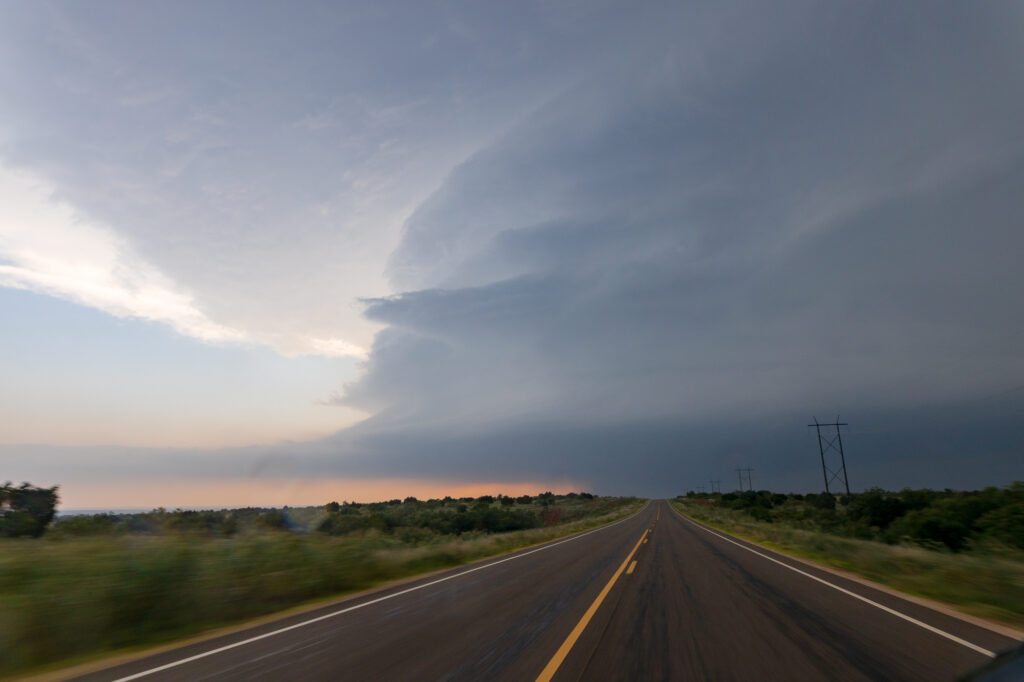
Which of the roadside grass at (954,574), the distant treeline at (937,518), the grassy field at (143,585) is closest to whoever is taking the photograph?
the grassy field at (143,585)

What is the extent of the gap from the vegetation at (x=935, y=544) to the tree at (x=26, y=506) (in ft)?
85.8

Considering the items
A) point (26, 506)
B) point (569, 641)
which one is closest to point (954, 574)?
point (569, 641)

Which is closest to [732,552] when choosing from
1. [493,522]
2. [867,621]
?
[867,621]

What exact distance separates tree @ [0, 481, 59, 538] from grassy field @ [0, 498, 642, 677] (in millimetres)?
12202

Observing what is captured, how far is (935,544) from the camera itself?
22.1m

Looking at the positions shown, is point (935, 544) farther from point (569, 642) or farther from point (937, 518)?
point (569, 642)

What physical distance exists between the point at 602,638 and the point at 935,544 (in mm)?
23817

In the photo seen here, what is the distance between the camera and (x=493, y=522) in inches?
2121

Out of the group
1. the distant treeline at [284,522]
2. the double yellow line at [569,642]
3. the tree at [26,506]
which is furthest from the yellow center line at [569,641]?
the tree at [26,506]

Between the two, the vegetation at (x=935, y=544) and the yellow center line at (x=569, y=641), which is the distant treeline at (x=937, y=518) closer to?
the vegetation at (x=935, y=544)

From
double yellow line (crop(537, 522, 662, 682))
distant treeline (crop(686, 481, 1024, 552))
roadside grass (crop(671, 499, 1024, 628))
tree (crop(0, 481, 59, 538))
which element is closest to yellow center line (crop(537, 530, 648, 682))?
double yellow line (crop(537, 522, 662, 682))

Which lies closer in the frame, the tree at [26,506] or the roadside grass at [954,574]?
the roadside grass at [954,574]

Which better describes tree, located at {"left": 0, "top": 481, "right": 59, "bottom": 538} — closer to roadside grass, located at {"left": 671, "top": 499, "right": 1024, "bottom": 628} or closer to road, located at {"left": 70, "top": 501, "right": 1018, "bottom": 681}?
road, located at {"left": 70, "top": 501, "right": 1018, "bottom": 681}

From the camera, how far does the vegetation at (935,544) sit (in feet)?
31.4
